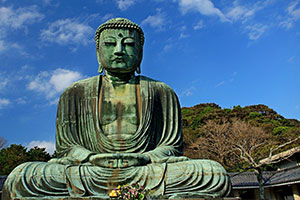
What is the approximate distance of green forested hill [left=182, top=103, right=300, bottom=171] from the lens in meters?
28.2

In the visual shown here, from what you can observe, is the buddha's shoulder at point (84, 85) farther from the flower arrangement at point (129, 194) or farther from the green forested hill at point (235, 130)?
the green forested hill at point (235, 130)

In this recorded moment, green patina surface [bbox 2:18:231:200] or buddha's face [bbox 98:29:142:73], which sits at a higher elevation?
buddha's face [bbox 98:29:142:73]

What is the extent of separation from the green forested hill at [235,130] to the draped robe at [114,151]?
57.2 ft

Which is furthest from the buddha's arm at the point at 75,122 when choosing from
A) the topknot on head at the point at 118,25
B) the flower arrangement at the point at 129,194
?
the flower arrangement at the point at 129,194

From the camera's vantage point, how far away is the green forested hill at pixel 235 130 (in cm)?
2822

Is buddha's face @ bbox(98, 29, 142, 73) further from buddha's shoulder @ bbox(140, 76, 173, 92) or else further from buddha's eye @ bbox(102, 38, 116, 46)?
buddha's shoulder @ bbox(140, 76, 173, 92)

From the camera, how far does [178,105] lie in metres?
6.77

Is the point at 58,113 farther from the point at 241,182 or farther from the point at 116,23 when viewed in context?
the point at 241,182

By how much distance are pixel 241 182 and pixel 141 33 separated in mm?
19085

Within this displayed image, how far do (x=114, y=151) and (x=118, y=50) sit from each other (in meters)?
1.93

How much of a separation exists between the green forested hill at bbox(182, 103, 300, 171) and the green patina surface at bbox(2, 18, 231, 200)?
17.6 metres

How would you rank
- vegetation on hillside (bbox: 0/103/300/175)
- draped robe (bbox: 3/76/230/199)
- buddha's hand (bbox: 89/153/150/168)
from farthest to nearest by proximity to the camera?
1. vegetation on hillside (bbox: 0/103/300/175)
2. buddha's hand (bbox: 89/153/150/168)
3. draped robe (bbox: 3/76/230/199)

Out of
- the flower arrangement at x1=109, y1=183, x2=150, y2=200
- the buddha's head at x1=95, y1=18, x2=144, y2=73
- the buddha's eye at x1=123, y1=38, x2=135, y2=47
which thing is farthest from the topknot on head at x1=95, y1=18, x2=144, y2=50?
the flower arrangement at x1=109, y1=183, x2=150, y2=200

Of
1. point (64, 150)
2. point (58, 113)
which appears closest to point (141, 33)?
point (58, 113)
